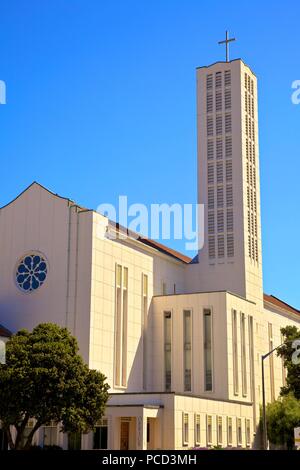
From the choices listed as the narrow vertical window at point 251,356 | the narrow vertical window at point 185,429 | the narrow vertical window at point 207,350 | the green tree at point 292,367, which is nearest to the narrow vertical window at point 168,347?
the narrow vertical window at point 207,350

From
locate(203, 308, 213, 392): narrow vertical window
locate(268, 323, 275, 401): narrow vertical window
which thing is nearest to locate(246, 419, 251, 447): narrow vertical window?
locate(203, 308, 213, 392): narrow vertical window

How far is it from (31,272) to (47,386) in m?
17.2

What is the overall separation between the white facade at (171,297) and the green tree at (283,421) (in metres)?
1.74

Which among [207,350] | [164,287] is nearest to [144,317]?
[164,287]

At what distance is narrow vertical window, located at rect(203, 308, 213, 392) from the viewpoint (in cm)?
6156

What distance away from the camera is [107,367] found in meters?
55.3

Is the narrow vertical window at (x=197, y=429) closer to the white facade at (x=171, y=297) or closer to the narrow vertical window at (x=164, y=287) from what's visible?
the white facade at (x=171, y=297)

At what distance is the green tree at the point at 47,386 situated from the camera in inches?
1606

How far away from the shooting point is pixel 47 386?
41.3 meters

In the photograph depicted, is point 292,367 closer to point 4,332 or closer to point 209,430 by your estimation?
point 209,430

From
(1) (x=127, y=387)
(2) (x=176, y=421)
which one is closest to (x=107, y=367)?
(1) (x=127, y=387)
